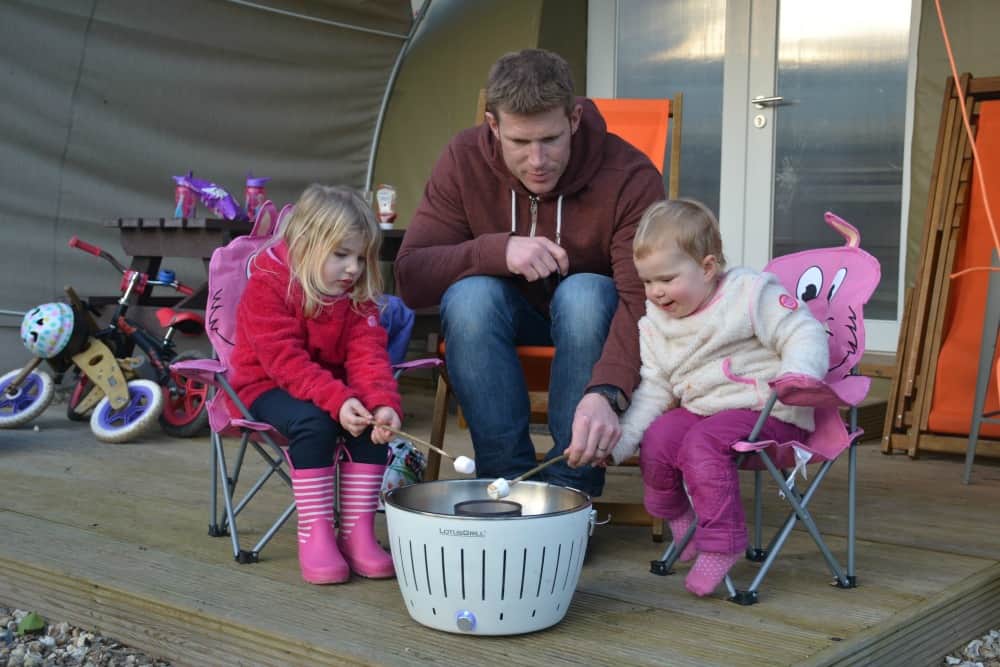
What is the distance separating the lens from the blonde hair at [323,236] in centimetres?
229

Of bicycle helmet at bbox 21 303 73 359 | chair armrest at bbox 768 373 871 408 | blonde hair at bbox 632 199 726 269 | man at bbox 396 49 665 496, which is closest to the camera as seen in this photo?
chair armrest at bbox 768 373 871 408

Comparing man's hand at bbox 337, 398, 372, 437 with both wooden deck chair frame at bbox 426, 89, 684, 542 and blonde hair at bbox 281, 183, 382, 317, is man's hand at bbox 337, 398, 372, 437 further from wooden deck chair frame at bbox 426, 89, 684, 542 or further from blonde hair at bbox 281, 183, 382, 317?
wooden deck chair frame at bbox 426, 89, 684, 542

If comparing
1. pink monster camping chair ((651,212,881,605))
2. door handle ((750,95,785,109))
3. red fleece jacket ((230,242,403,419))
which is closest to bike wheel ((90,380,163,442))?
red fleece jacket ((230,242,403,419))

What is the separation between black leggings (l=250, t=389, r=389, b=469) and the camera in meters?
2.24

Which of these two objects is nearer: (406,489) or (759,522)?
(406,489)

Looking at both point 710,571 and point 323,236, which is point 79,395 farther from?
point 710,571

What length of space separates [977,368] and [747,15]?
76.1 inches

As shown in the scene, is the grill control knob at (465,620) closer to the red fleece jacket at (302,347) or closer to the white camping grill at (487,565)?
the white camping grill at (487,565)

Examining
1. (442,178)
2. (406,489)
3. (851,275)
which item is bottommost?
(406,489)

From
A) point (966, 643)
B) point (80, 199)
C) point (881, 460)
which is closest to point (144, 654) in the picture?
point (966, 643)

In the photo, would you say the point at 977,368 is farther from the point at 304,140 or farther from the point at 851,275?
the point at 304,140

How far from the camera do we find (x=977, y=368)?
12.1 feet

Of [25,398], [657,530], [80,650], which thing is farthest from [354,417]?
[25,398]

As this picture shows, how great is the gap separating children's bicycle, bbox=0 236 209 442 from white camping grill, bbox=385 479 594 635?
2168mm
